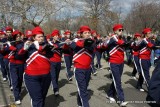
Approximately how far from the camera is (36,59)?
605 cm

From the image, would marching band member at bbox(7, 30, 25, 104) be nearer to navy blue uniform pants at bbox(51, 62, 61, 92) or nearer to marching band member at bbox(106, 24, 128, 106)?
navy blue uniform pants at bbox(51, 62, 61, 92)

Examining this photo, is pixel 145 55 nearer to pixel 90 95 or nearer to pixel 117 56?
pixel 117 56

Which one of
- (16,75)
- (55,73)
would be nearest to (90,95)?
(55,73)

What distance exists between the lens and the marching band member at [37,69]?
19.7 ft

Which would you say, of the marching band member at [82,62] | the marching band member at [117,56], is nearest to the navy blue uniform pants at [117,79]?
the marching band member at [117,56]

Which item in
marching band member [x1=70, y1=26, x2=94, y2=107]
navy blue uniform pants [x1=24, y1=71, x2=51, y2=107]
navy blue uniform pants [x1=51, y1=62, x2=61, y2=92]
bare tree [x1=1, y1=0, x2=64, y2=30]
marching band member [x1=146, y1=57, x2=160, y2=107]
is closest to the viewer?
marching band member [x1=146, y1=57, x2=160, y2=107]

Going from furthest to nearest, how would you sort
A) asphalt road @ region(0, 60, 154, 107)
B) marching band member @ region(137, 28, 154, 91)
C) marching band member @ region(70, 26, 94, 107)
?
marching band member @ region(137, 28, 154, 91) → asphalt road @ region(0, 60, 154, 107) → marching band member @ region(70, 26, 94, 107)

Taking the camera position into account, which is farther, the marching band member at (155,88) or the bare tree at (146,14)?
the bare tree at (146,14)

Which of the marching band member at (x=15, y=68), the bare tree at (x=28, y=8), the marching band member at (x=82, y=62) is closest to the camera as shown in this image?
the marching band member at (x=82, y=62)

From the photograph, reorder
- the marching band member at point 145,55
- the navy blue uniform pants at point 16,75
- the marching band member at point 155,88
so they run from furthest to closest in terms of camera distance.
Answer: the marching band member at point 145,55 → the navy blue uniform pants at point 16,75 → the marching band member at point 155,88

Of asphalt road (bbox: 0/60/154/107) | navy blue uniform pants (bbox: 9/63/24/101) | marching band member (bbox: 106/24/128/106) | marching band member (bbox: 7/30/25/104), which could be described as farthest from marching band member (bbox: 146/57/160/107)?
navy blue uniform pants (bbox: 9/63/24/101)

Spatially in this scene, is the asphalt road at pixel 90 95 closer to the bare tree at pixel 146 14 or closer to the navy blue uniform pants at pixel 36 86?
the navy blue uniform pants at pixel 36 86

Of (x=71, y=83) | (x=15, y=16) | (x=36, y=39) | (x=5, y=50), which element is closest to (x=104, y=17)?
(x=15, y=16)

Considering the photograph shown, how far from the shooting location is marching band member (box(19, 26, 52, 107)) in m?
→ 6.01
